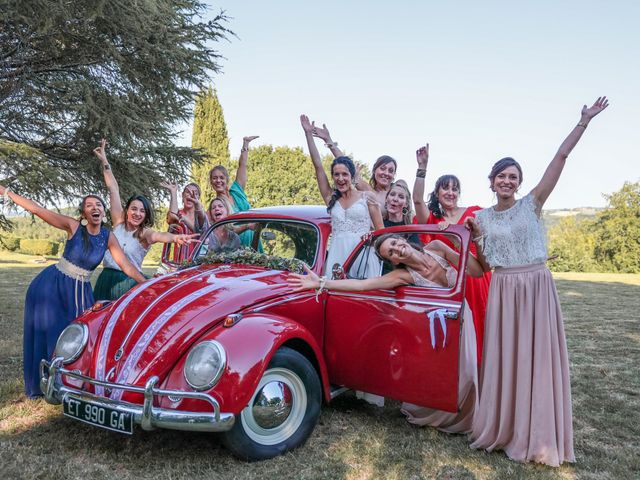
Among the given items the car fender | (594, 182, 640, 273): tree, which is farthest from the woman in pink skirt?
(594, 182, 640, 273): tree

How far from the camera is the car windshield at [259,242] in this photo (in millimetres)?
4586

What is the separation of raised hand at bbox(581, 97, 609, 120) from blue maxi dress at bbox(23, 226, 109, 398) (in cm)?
420

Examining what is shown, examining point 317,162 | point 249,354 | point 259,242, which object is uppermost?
point 317,162

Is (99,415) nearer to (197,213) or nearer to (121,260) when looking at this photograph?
(121,260)

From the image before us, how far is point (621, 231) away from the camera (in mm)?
38469

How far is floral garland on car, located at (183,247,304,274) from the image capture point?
4.39 m

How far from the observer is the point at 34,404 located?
4.33 metres

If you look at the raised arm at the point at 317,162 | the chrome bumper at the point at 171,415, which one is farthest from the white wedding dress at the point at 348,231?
the chrome bumper at the point at 171,415

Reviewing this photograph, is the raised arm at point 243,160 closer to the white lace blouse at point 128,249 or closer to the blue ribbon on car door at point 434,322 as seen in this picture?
the white lace blouse at point 128,249

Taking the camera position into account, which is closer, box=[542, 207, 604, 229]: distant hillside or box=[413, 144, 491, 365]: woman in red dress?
box=[413, 144, 491, 365]: woman in red dress

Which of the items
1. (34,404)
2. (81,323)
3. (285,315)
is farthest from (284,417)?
(34,404)

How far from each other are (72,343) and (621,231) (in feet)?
142

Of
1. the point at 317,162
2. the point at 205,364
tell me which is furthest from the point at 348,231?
the point at 205,364

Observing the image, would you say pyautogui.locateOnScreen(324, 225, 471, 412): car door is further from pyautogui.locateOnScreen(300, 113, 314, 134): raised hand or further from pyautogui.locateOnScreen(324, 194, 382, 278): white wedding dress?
pyautogui.locateOnScreen(300, 113, 314, 134): raised hand
